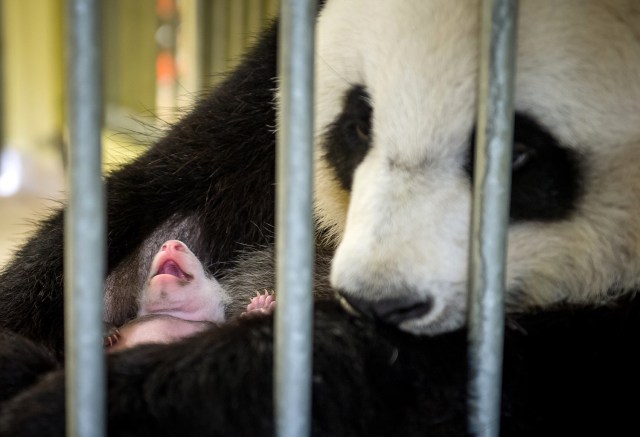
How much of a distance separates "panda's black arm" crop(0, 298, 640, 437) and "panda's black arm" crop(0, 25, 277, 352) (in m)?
0.85

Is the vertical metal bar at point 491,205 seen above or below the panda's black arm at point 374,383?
above

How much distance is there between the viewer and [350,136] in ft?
6.14

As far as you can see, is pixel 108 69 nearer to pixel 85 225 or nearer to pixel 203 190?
pixel 203 190

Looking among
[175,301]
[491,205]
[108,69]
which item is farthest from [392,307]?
[108,69]

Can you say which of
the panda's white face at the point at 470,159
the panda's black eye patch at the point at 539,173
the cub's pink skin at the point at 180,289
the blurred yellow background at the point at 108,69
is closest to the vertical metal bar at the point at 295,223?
the panda's white face at the point at 470,159

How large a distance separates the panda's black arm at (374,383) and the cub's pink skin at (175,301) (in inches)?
22.0

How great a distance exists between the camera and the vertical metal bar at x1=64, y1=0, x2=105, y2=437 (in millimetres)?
1255

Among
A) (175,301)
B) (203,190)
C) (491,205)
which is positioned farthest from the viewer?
(203,190)

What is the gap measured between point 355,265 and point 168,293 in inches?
32.1

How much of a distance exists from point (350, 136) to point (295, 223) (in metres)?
0.56

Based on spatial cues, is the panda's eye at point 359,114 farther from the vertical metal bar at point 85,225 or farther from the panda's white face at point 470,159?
the vertical metal bar at point 85,225

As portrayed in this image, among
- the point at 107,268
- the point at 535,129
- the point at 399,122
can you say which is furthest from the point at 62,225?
the point at 535,129

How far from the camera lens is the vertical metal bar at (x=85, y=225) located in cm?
125

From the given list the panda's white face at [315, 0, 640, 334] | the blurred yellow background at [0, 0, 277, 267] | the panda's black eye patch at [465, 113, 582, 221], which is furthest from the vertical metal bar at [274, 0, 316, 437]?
the blurred yellow background at [0, 0, 277, 267]
